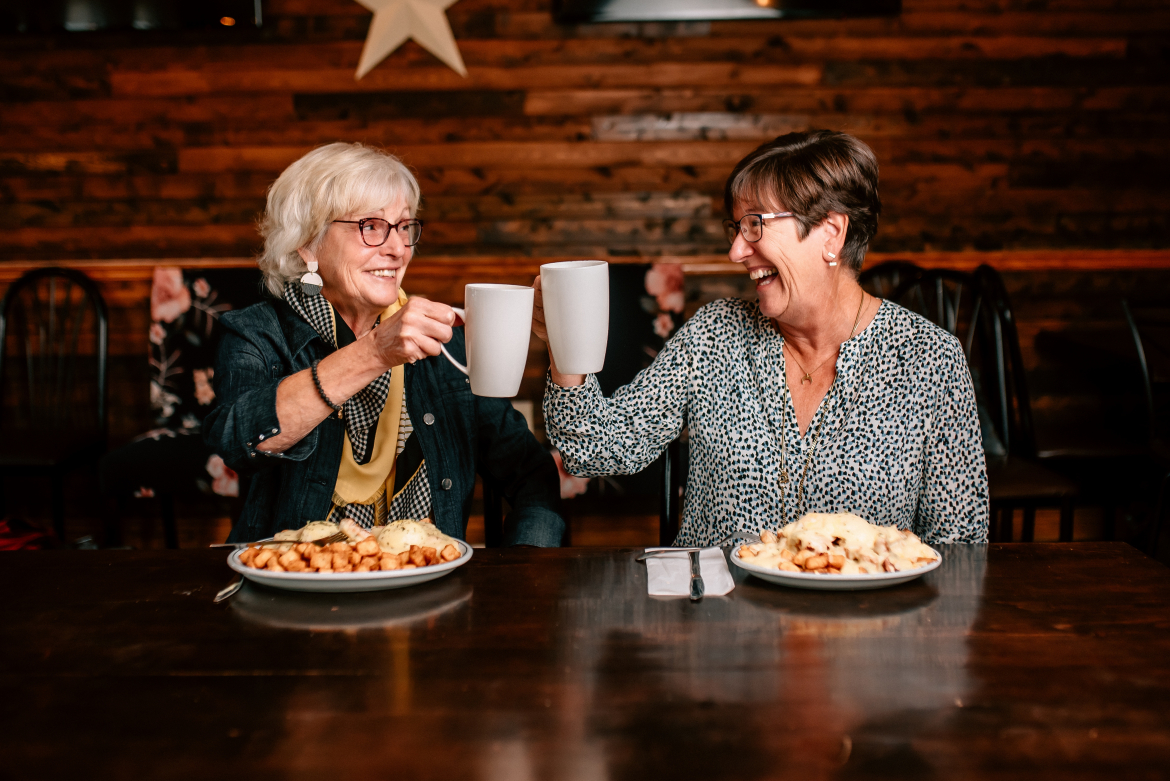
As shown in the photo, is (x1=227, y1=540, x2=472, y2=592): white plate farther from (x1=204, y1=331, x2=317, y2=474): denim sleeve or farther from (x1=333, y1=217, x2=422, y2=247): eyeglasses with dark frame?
(x1=333, y1=217, x2=422, y2=247): eyeglasses with dark frame

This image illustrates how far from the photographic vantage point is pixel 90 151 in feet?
10.9

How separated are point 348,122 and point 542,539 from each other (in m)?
2.33

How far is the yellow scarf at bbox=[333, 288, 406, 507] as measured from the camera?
1.58 metres

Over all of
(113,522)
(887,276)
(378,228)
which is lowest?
(113,522)

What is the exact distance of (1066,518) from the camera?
2.49 metres

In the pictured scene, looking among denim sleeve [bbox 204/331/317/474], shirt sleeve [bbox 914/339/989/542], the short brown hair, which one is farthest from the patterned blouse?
denim sleeve [bbox 204/331/317/474]

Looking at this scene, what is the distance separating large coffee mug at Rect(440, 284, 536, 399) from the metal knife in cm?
32

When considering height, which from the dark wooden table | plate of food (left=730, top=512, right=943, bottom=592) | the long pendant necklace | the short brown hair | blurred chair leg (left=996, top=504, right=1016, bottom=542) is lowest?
blurred chair leg (left=996, top=504, right=1016, bottom=542)

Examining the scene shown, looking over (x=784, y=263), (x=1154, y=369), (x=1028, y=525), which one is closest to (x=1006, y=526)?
(x=1028, y=525)

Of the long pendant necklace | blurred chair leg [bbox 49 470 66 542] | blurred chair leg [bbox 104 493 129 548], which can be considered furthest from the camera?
blurred chair leg [bbox 104 493 129 548]

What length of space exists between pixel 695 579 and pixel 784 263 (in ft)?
2.15

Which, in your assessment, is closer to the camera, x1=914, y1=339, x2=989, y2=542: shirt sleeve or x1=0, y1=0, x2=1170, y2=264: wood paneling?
x1=914, y1=339, x2=989, y2=542: shirt sleeve

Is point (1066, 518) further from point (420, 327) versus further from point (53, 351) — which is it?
point (53, 351)

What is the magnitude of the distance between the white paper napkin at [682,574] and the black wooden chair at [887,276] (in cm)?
215
